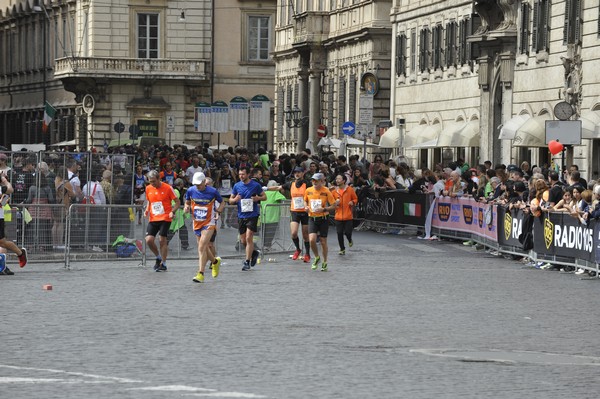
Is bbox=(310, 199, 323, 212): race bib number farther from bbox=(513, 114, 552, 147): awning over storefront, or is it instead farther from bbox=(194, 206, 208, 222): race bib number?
bbox=(513, 114, 552, 147): awning over storefront

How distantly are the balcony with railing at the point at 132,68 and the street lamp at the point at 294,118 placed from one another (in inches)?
429

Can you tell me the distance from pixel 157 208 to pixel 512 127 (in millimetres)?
20041

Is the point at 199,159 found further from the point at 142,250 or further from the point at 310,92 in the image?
the point at 310,92

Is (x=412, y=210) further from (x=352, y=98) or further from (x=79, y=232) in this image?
(x=352, y=98)

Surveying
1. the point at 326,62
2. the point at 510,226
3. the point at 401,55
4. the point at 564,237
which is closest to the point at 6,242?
the point at 564,237

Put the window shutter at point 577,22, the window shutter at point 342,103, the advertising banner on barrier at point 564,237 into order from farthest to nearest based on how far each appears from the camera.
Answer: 1. the window shutter at point 342,103
2. the window shutter at point 577,22
3. the advertising banner on barrier at point 564,237

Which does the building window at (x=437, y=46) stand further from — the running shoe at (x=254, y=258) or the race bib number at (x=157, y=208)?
the race bib number at (x=157, y=208)

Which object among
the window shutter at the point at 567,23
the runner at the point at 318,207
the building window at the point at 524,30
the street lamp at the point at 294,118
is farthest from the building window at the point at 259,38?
the runner at the point at 318,207

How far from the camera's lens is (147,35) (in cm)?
9606

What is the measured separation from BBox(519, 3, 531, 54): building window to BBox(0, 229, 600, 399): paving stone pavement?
23.3m

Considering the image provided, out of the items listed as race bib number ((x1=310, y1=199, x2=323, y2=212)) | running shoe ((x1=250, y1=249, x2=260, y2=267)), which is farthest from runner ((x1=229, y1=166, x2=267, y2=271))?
race bib number ((x1=310, y1=199, x2=323, y2=212))

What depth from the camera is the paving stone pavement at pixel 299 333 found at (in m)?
14.4

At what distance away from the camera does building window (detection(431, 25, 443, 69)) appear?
2450 inches

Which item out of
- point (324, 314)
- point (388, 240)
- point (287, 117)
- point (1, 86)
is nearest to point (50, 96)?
point (1, 86)
